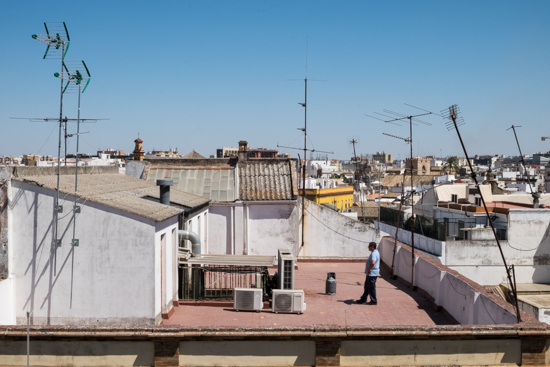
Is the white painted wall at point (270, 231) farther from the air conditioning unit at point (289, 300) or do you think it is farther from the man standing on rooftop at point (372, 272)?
the air conditioning unit at point (289, 300)

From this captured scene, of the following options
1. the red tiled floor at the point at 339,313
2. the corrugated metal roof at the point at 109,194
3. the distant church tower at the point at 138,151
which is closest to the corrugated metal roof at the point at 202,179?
the distant church tower at the point at 138,151

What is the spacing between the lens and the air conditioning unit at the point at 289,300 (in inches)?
545

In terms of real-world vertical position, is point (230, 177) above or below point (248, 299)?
above

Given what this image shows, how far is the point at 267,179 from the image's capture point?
24.8 m

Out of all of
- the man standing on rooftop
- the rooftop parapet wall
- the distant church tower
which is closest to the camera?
the rooftop parapet wall

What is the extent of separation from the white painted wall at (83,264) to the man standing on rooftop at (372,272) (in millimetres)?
5303

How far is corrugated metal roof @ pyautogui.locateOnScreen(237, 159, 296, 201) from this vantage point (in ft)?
78.1

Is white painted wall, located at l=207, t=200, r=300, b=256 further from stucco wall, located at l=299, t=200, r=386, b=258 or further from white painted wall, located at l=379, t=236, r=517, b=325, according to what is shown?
white painted wall, located at l=379, t=236, r=517, b=325

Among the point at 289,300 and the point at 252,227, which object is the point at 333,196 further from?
the point at 289,300

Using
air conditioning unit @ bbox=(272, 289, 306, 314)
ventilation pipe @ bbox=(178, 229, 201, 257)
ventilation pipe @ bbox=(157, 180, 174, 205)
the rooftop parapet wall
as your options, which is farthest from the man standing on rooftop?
ventilation pipe @ bbox=(157, 180, 174, 205)

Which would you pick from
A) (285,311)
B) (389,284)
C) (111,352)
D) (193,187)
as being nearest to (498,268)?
(389,284)

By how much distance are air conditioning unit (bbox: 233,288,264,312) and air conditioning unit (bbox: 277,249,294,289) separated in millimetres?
908

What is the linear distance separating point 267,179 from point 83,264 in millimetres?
13195

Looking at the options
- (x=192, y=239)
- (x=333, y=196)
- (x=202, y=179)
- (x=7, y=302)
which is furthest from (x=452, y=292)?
(x=333, y=196)
